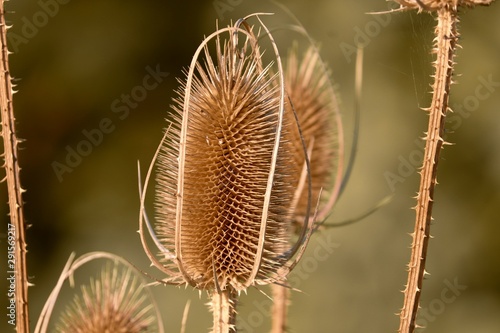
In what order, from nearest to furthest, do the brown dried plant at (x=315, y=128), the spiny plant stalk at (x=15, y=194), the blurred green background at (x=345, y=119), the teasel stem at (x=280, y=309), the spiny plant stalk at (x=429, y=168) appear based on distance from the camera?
1. the spiny plant stalk at (x=15, y=194)
2. the spiny plant stalk at (x=429, y=168)
3. the teasel stem at (x=280, y=309)
4. the brown dried plant at (x=315, y=128)
5. the blurred green background at (x=345, y=119)

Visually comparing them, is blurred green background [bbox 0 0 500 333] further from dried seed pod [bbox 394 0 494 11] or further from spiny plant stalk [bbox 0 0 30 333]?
spiny plant stalk [bbox 0 0 30 333]

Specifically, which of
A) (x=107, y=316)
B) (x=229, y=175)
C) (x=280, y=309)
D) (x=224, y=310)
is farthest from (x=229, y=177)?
(x=280, y=309)

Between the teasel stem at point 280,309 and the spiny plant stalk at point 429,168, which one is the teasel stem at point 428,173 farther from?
the teasel stem at point 280,309

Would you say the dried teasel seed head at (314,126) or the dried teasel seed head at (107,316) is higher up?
the dried teasel seed head at (314,126)

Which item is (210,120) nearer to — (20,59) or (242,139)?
(242,139)

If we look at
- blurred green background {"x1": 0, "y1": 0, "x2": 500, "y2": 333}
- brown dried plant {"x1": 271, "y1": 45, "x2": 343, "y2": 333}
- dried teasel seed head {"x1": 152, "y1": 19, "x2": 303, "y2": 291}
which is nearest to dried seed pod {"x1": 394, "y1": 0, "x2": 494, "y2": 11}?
dried teasel seed head {"x1": 152, "y1": 19, "x2": 303, "y2": 291}

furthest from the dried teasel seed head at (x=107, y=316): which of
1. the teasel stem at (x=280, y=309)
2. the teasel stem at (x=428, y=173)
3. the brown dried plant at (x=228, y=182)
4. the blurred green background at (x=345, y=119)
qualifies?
the blurred green background at (x=345, y=119)

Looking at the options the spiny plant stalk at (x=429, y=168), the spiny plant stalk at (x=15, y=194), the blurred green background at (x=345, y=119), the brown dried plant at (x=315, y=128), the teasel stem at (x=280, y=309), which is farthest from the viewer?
the blurred green background at (x=345, y=119)
